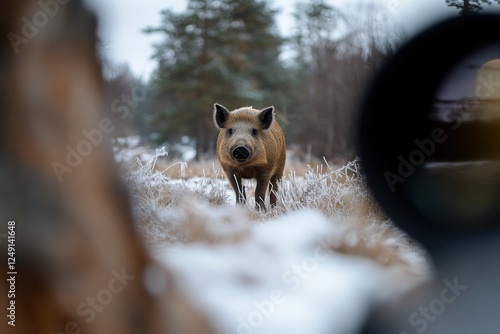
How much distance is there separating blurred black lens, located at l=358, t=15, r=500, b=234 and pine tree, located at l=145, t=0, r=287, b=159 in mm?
2349

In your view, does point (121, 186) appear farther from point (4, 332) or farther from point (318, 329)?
point (318, 329)

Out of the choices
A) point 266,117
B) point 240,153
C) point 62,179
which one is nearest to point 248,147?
point 240,153

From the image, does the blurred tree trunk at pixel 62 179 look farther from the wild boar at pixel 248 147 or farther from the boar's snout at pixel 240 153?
the boar's snout at pixel 240 153

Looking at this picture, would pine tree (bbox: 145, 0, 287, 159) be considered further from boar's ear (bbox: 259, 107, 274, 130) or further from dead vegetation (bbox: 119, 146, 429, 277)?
dead vegetation (bbox: 119, 146, 429, 277)

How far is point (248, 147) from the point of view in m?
3.55

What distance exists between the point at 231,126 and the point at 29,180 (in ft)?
7.97

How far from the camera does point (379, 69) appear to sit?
2.09 metres

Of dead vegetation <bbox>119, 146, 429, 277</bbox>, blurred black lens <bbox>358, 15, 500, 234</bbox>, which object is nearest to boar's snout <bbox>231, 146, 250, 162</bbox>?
dead vegetation <bbox>119, 146, 429, 277</bbox>

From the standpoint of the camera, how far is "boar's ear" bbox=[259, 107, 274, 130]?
364 centimetres

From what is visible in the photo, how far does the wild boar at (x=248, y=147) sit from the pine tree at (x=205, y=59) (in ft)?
3.33

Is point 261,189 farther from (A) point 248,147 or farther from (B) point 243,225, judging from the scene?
(B) point 243,225

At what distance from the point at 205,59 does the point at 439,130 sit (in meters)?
3.85

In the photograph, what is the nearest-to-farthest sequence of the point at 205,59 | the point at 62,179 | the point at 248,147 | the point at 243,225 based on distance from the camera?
the point at 62,179 < the point at 243,225 < the point at 248,147 < the point at 205,59

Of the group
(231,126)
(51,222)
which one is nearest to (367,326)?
(51,222)
